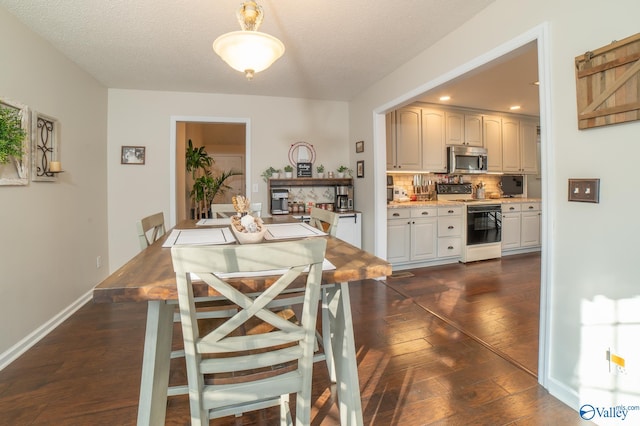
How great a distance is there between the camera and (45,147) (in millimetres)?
2461

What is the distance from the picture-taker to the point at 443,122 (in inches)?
179

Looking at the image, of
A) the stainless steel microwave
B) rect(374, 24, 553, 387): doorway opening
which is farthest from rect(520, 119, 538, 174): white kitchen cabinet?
rect(374, 24, 553, 387): doorway opening

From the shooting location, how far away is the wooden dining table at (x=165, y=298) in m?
0.92

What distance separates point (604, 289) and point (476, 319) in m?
1.28

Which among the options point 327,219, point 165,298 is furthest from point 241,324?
point 327,219

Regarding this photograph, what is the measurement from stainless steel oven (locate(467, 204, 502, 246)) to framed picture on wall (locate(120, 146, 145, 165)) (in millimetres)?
4368

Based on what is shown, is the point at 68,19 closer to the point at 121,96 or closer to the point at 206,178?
the point at 121,96

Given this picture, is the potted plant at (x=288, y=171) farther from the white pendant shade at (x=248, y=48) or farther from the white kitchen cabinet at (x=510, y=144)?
the white kitchen cabinet at (x=510, y=144)

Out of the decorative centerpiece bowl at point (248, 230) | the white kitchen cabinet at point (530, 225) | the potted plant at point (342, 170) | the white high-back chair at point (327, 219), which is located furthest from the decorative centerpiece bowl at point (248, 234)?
the white kitchen cabinet at point (530, 225)

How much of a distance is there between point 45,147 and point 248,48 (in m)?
2.18

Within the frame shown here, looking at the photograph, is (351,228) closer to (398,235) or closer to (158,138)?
(398,235)

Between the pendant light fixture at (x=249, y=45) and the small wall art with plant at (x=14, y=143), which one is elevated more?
the pendant light fixture at (x=249, y=45)

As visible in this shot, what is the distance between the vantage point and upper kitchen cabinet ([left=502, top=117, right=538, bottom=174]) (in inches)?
198

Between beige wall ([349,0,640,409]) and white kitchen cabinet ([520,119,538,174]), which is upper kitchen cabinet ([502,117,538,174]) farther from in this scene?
beige wall ([349,0,640,409])
